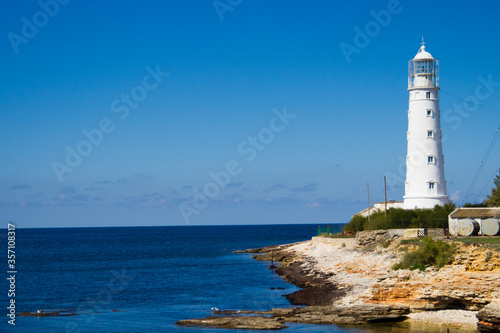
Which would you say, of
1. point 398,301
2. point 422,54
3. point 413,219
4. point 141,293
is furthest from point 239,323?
point 422,54

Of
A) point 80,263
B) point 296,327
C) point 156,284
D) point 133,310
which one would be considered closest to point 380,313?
point 296,327

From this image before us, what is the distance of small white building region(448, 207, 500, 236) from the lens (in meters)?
42.5

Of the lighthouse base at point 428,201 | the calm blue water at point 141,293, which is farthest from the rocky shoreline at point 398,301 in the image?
the lighthouse base at point 428,201

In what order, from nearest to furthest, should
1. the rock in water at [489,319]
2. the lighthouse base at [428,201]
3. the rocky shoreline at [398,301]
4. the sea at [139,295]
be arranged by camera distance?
the rock in water at [489,319]
the rocky shoreline at [398,301]
the sea at [139,295]
the lighthouse base at [428,201]

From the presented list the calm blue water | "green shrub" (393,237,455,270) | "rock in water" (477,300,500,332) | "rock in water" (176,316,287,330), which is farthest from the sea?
"green shrub" (393,237,455,270)

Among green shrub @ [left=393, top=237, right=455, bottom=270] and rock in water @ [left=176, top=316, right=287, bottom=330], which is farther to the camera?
green shrub @ [left=393, top=237, right=455, bottom=270]

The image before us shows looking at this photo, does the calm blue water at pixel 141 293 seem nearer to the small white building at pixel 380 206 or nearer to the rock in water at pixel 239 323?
the rock in water at pixel 239 323

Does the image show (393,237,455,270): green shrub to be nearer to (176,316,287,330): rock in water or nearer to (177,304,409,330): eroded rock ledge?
(177,304,409,330): eroded rock ledge

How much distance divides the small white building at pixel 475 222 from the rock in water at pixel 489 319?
17060 mm

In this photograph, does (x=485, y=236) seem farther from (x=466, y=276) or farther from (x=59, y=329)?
(x=59, y=329)

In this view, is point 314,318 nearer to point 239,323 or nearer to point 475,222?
point 239,323

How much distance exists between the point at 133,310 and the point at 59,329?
6.29 m

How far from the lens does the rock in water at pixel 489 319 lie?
1017 inches

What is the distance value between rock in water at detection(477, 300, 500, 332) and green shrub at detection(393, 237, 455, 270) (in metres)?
7.67
